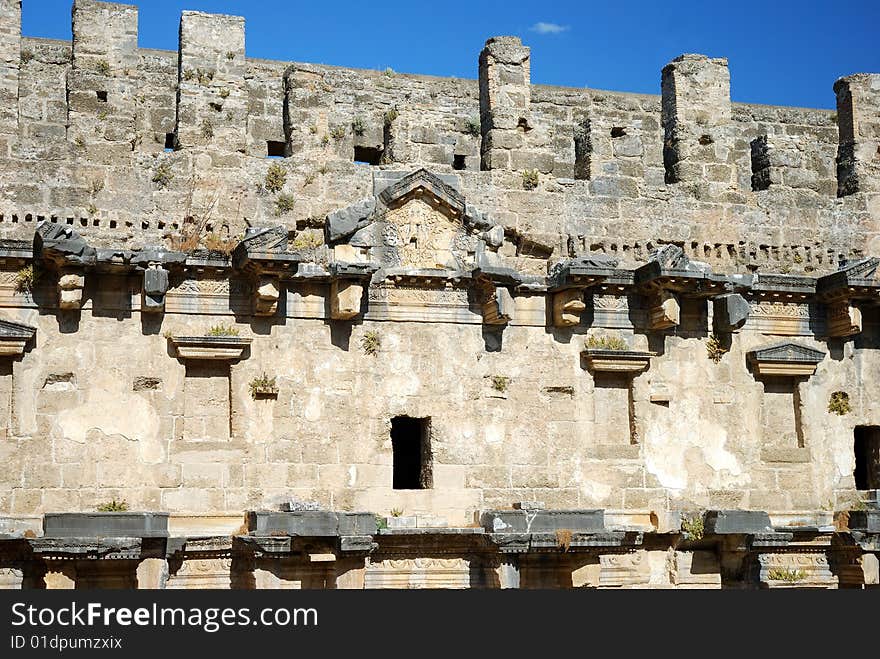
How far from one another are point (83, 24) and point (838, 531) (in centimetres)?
1023

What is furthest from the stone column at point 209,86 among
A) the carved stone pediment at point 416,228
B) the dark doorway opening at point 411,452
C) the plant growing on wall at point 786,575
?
the plant growing on wall at point 786,575

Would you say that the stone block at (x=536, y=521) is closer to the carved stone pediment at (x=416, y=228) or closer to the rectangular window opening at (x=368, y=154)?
the carved stone pediment at (x=416, y=228)

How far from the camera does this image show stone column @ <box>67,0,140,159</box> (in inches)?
677

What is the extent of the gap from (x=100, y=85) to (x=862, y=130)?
919 centimetres

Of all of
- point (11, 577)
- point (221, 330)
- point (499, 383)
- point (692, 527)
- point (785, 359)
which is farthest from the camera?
point (785, 359)

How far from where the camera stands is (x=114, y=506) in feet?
54.5

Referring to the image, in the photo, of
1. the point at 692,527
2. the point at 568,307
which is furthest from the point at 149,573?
the point at 692,527

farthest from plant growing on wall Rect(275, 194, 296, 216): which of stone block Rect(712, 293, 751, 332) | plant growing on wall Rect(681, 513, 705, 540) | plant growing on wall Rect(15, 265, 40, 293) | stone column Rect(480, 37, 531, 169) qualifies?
plant growing on wall Rect(681, 513, 705, 540)

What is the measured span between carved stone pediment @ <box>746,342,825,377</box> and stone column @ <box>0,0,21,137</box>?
8.76 meters

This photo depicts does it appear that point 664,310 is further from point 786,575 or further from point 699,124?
point 786,575

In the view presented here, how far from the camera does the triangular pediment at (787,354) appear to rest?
1894cm

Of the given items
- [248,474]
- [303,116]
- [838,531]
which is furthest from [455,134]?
[838,531]

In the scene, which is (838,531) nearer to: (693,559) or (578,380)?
(693,559)

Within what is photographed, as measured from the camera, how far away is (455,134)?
1972 centimetres
